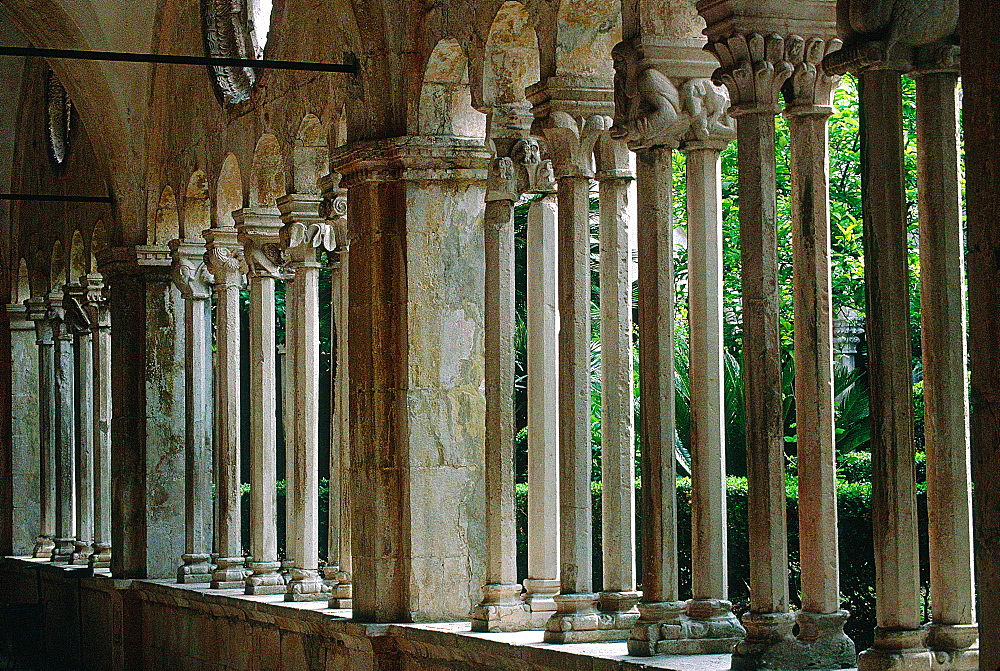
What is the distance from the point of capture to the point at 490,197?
28.5 feet

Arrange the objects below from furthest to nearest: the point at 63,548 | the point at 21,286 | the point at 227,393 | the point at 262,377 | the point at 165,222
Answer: the point at 21,286, the point at 63,548, the point at 165,222, the point at 227,393, the point at 262,377

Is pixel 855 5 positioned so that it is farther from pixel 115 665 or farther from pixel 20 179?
pixel 20 179

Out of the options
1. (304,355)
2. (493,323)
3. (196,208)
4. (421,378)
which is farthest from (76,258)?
(493,323)

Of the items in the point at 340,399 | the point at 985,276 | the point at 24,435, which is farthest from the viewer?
the point at 24,435

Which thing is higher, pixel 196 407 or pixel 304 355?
pixel 304 355

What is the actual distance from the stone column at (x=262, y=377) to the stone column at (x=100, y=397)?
437 centimetres

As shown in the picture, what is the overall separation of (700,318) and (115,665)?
899 centimetres

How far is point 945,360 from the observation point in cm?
550

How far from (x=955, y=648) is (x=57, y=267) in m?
13.8

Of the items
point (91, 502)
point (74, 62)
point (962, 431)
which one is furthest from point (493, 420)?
point (91, 502)

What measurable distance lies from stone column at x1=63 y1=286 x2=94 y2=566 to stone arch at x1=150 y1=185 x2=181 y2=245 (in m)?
2.91

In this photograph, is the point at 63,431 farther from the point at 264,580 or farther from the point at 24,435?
the point at 264,580

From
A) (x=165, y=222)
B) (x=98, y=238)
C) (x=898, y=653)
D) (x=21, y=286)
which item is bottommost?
(x=898, y=653)

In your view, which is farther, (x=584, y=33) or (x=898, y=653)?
(x=584, y=33)
